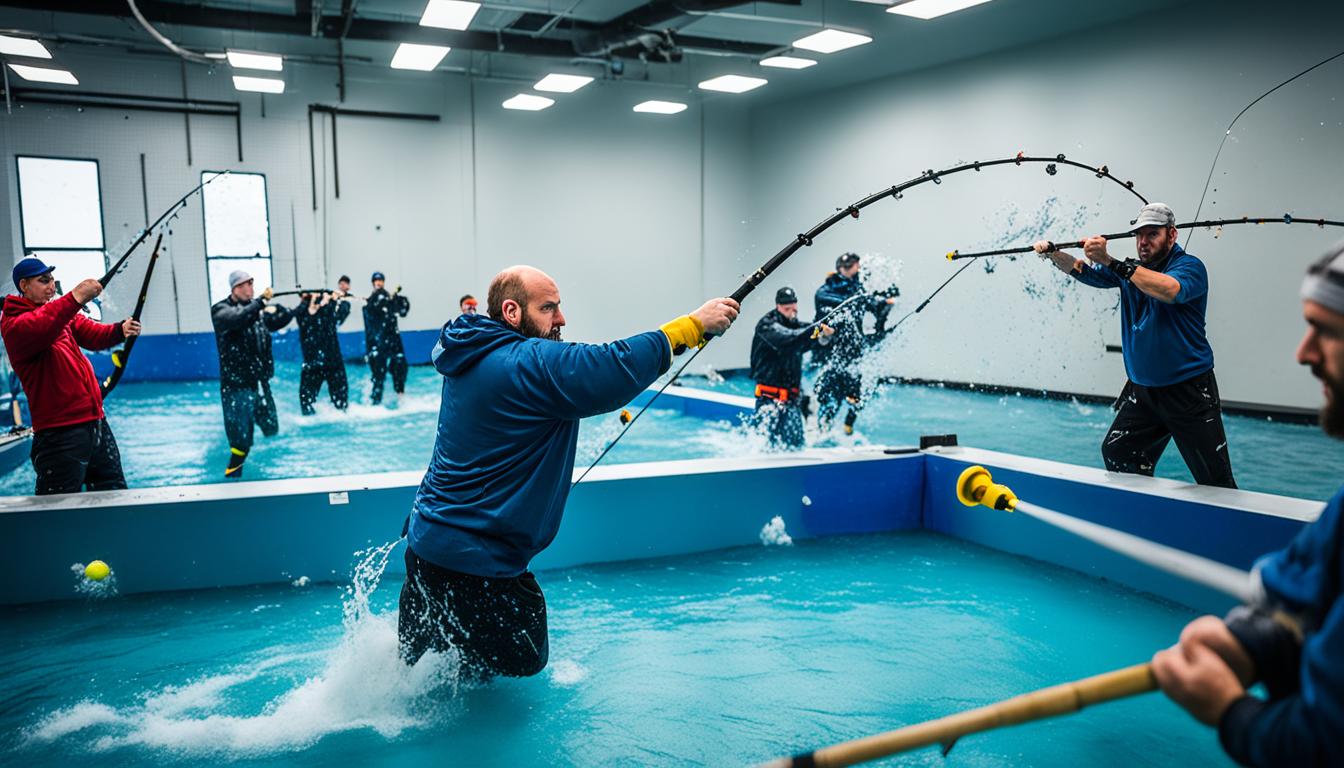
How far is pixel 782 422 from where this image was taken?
716 cm

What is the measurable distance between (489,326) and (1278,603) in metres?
2.09

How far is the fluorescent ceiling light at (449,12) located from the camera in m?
8.48

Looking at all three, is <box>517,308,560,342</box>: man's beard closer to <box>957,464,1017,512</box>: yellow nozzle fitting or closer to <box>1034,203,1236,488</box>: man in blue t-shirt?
<box>957,464,1017,512</box>: yellow nozzle fitting

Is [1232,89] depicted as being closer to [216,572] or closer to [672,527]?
[672,527]

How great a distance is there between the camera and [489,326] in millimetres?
2721

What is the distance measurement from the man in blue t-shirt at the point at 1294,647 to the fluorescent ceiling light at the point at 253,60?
1130cm

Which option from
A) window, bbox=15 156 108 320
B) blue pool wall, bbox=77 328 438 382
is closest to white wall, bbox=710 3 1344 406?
blue pool wall, bbox=77 328 438 382

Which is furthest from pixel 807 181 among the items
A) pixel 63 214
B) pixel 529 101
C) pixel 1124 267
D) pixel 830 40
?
pixel 1124 267

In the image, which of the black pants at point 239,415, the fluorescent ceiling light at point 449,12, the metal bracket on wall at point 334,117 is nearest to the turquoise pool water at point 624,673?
the black pants at point 239,415

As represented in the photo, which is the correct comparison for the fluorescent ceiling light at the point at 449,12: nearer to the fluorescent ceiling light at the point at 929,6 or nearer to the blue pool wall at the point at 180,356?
the fluorescent ceiling light at the point at 929,6

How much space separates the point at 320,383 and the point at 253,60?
12.8 ft

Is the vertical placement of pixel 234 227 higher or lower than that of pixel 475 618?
higher

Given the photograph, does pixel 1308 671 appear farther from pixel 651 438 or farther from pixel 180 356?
pixel 180 356

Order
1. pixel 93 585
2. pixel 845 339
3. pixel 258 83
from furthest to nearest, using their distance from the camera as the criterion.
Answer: pixel 258 83 < pixel 845 339 < pixel 93 585
